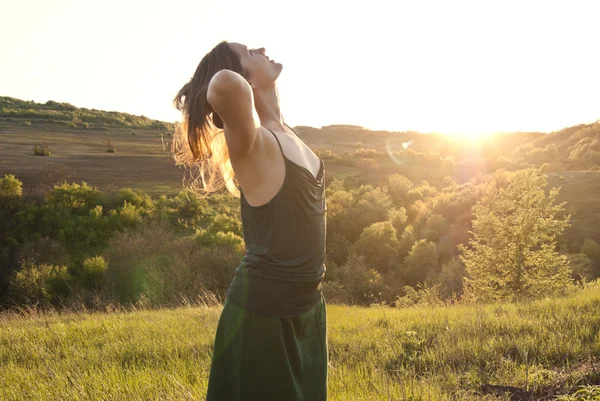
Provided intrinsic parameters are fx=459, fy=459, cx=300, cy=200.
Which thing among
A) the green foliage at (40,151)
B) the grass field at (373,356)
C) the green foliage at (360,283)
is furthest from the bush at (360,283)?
the green foliage at (40,151)

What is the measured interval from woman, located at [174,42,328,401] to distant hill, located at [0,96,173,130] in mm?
58937

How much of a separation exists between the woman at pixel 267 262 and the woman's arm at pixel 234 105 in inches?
5.1

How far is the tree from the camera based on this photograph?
13266mm

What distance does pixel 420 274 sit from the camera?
25328mm

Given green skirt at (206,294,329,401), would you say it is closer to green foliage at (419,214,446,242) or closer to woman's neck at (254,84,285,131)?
woman's neck at (254,84,285,131)

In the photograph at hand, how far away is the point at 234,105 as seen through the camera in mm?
1256

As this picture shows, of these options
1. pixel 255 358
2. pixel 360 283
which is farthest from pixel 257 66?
pixel 360 283

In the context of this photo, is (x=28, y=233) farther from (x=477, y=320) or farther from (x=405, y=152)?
(x=405, y=152)

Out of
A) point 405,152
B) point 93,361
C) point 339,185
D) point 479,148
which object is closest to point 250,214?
point 93,361

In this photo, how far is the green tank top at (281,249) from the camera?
1575 millimetres

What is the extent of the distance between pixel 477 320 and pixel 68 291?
1825cm

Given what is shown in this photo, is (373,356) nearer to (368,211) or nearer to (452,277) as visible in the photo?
(452,277)

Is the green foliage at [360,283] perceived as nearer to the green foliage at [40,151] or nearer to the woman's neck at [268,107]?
the woman's neck at [268,107]

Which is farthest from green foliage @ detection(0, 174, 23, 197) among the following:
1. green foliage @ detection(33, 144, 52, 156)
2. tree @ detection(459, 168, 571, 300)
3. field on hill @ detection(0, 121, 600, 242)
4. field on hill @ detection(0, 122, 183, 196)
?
tree @ detection(459, 168, 571, 300)
